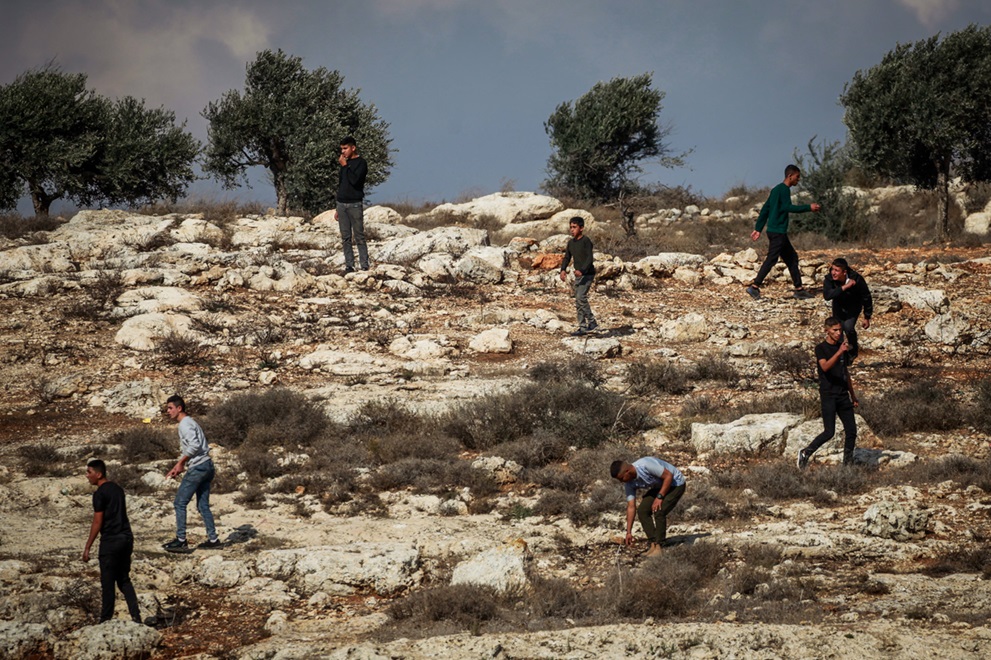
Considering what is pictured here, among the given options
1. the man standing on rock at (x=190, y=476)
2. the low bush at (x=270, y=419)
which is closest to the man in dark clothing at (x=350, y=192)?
the low bush at (x=270, y=419)

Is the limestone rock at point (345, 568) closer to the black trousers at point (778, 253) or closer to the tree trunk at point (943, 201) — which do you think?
the black trousers at point (778, 253)

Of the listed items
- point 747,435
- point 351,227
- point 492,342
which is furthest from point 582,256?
point 351,227

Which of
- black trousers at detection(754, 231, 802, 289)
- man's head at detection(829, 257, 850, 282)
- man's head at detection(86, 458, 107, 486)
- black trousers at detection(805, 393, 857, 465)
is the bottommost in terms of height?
black trousers at detection(805, 393, 857, 465)

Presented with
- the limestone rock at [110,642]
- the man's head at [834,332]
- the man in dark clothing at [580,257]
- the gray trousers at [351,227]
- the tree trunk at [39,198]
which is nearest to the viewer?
the limestone rock at [110,642]

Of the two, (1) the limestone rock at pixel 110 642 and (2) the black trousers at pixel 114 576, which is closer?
(1) the limestone rock at pixel 110 642

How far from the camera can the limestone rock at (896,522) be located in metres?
8.79

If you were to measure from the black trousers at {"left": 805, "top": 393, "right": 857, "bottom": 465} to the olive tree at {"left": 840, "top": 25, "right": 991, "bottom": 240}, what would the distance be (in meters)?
20.2

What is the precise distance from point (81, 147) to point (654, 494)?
3110 centimetres

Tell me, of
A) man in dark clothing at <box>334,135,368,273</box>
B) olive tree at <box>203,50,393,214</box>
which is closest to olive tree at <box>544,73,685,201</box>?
olive tree at <box>203,50,393,214</box>

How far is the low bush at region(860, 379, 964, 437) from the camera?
478 inches

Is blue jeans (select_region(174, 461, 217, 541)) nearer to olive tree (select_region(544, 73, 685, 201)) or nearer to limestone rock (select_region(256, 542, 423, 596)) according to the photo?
limestone rock (select_region(256, 542, 423, 596))

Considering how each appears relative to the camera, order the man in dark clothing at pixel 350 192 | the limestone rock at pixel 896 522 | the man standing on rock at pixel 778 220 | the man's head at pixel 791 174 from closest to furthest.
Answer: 1. the limestone rock at pixel 896 522
2. the man's head at pixel 791 174
3. the man standing on rock at pixel 778 220
4. the man in dark clothing at pixel 350 192

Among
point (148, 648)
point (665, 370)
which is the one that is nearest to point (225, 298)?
point (665, 370)

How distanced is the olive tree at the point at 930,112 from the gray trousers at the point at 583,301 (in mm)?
16685
